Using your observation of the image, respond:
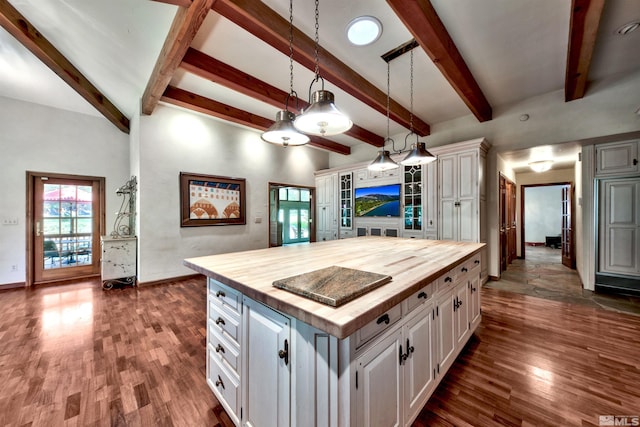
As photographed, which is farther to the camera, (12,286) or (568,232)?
(568,232)

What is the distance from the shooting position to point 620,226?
3.43 metres

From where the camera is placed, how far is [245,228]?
509 cm

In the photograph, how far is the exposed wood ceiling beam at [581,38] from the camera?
183 cm

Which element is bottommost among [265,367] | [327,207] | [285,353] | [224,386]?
[224,386]

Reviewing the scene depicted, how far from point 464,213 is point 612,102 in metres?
2.23

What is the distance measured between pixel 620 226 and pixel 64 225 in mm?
8893

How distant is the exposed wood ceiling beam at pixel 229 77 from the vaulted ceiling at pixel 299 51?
0.5 inches

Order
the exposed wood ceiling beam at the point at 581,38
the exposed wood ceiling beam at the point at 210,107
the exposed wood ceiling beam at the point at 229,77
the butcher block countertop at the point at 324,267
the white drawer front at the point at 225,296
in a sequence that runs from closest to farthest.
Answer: the butcher block countertop at the point at 324,267 < the white drawer front at the point at 225,296 < the exposed wood ceiling beam at the point at 581,38 < the exposed wood ceiling beam at the point at 229,77 < the exposed wood ceiling beam at the point at 210,107

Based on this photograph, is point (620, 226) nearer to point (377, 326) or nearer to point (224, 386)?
point (377, 326)

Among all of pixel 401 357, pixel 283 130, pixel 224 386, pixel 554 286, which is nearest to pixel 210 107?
pixel 283 130

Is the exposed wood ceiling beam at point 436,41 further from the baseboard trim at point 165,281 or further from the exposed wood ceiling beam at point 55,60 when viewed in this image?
the baseboard trim at point 165,281

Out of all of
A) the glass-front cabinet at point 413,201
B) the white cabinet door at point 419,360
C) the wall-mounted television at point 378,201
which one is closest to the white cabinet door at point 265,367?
the white cabinet door at point 419,360

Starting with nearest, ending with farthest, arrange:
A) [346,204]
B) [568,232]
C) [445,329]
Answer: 1. [445,329]
2. [568,232]
3. [346,204]

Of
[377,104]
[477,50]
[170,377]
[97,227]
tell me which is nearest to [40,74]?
[97,227]
